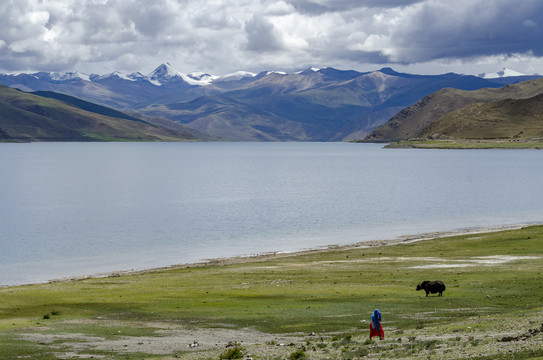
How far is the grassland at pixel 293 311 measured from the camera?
1170 inches

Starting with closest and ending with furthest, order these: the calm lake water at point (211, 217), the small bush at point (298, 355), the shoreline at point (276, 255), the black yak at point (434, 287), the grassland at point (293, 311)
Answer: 1. the small bush at point (298, 355)
2. the grassland at point (293, 311)
3. the black yak at point (434, 287)
4. the shoreline at point (276, 255)
5. the calm lake water at point (211, 217)

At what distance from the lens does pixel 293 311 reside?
135ft

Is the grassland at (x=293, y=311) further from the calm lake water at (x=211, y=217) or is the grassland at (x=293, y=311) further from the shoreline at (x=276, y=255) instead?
the calm lake water at (x=211, y=217)

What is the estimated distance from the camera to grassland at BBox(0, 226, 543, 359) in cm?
2972

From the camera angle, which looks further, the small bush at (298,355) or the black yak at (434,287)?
the black yak at (434,287)

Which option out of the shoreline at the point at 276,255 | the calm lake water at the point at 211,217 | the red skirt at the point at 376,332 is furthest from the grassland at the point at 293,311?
the calm lake water at the point at 211,217

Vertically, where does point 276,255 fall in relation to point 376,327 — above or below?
below

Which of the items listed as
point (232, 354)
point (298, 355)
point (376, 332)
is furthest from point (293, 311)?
point (298, 355)

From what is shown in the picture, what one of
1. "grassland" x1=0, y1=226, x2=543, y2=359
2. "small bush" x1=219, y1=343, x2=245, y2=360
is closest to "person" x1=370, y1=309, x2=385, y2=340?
"grassland" x1=0, y1=226, x2=543, y2=359

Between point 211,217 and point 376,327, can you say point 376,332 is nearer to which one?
point 376,327

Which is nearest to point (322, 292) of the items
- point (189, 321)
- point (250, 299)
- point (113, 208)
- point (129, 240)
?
Result: point (250, 299)

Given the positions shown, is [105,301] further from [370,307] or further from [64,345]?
[370,307]

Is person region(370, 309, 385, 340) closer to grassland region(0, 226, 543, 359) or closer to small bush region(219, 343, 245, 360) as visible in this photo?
grassland region(0, 226, 543, 359)

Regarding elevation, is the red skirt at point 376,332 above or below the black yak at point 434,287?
above
